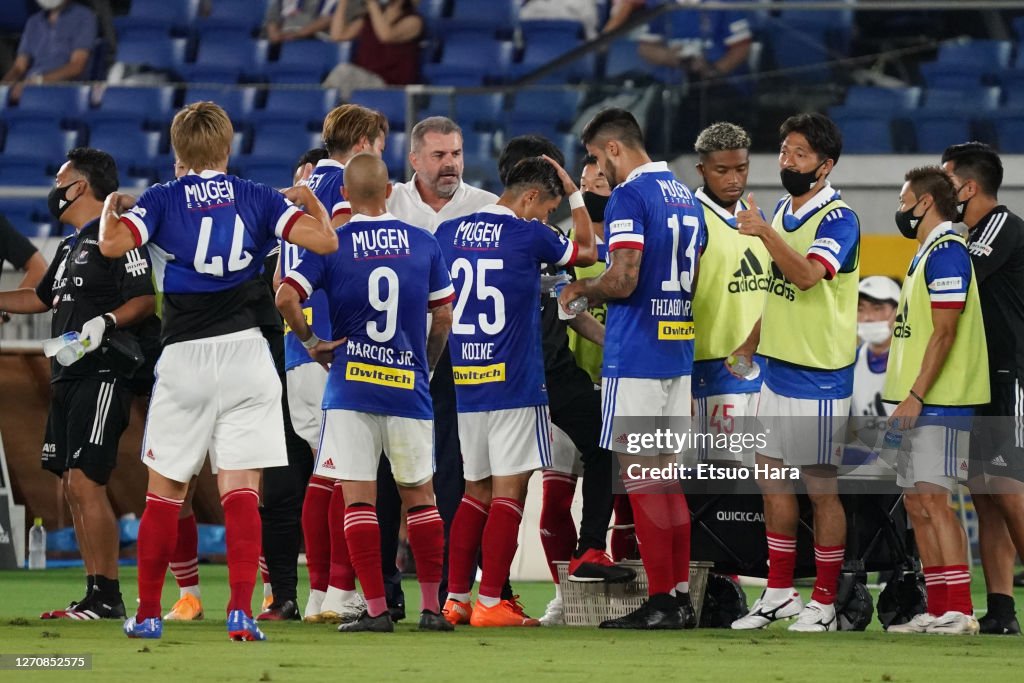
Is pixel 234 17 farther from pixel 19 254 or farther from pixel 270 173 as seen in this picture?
pixel 19 254

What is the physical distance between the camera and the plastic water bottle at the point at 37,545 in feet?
40.3

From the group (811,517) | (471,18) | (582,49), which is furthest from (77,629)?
(471,18)

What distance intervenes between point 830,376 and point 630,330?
978 mm

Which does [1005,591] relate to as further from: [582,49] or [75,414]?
[582,49]

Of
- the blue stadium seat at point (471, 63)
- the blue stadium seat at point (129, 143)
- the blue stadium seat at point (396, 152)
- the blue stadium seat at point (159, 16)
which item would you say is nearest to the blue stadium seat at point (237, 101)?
the blue stadium seat at point (129, 143)

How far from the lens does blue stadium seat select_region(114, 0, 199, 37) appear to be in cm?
1766

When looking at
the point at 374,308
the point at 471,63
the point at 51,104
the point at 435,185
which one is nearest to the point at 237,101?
the point at 51,104

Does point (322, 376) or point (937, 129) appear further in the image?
point (937, 129)

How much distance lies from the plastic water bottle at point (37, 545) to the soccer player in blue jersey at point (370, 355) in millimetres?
5989

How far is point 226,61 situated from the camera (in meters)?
17.3

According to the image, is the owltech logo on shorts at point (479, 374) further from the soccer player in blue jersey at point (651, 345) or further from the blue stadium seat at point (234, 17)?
the blue stadium seat at point (234, 17)

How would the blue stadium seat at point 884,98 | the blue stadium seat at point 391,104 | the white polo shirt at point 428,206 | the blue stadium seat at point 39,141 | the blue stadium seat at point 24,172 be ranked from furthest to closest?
the blue stadium seat at point 39,141 → the blue stadium seat at point 24,172 → the blue stadium seat at point 391,104 → the blue stadium seat at point 884,98 → the white polo shirt at point 428,206

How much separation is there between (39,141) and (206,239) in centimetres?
977

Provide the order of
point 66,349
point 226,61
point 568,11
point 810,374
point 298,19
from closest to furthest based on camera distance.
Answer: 1. point 66,349
2. point 810,374
3. point 568,11
4. point 226,61
5. point 298,19
